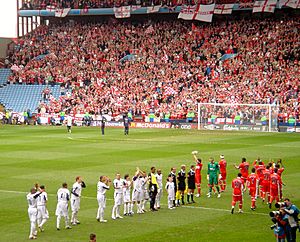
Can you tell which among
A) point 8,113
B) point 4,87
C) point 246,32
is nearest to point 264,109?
point 246,32

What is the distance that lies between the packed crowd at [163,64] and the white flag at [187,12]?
1.80 meters

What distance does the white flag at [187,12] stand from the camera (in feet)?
248

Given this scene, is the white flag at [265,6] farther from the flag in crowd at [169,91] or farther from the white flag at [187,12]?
the flag in crowd at [169,91]

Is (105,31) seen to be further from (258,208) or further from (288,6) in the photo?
(258,208)

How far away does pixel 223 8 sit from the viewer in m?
73.8

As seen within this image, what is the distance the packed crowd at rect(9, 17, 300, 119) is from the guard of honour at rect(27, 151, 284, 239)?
1288 inches

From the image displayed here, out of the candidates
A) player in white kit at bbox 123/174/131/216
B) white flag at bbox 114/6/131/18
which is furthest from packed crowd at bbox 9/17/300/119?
player in white kit at bbox 123/174/131/216

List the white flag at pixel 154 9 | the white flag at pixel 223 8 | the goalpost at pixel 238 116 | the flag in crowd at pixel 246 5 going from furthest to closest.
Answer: the white flag at pixel 154 9 < the white flag at pixel 223 8 < the flag in crowd at pixel 246 5 < the goalpost at pixel 238 116

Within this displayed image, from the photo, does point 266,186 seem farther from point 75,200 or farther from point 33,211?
point 33,211

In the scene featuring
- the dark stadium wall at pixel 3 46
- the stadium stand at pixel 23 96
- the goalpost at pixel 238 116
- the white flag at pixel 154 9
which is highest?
the white flag at pixel 154 9

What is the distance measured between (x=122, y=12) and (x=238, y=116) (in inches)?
971

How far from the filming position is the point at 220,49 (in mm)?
72312

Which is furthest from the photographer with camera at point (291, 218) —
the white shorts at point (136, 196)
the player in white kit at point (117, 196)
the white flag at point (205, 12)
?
the white flag at point (205, 12)

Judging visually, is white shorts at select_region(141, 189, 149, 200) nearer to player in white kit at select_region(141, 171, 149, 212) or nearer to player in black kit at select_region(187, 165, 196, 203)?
player in white kit at select_region(141, 171, 149, 212)
